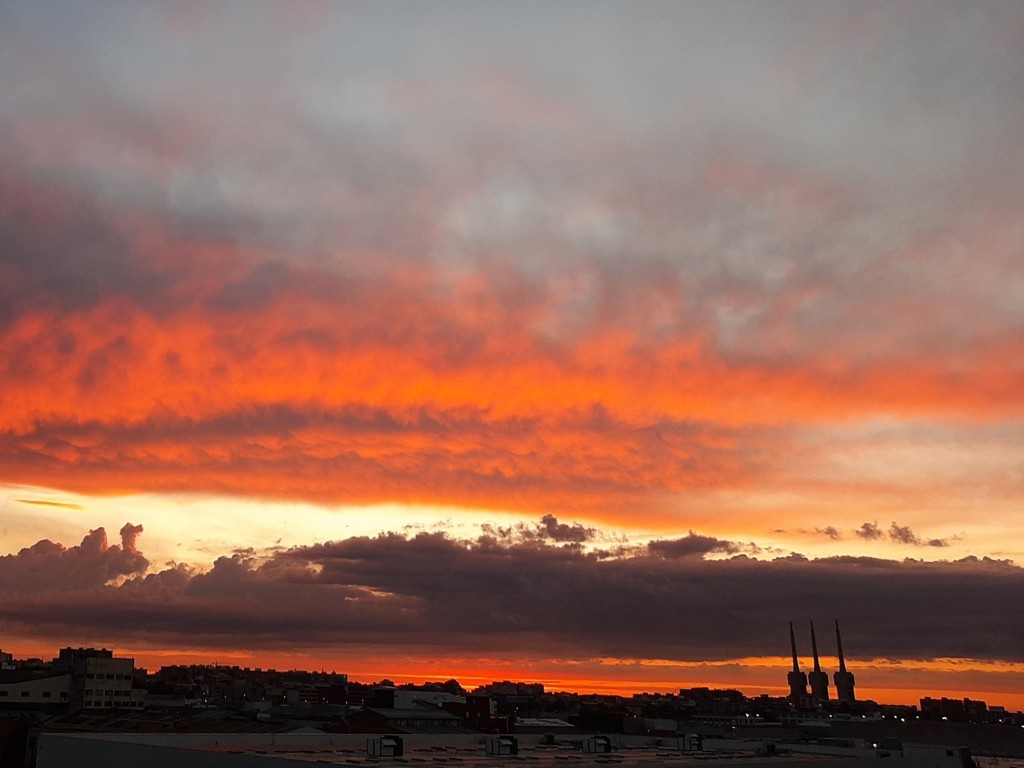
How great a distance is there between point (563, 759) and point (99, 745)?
28.5m

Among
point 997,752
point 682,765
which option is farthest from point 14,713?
point 997,752

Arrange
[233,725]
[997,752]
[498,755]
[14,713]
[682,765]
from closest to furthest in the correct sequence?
[682,765] → [498,755] → [233,725] → [997,752] → [14,713]

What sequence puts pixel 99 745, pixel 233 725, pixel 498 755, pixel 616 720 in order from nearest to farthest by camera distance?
pixel 99 745, pixel 498 755, pixel 233 725, pixel 616 720

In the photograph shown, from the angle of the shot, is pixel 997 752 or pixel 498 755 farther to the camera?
pixel 997 752

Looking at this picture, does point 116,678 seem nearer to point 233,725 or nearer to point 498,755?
point 233,725

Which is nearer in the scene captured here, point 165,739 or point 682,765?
point 682,765

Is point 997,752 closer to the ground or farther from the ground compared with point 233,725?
closer to the ground

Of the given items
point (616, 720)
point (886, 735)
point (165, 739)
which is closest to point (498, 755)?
point (165, 739)

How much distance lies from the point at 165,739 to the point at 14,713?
347 feet

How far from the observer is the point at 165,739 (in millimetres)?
60281

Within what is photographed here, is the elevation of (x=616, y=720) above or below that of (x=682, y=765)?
below

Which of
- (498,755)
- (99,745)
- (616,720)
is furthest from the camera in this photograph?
(616,720)

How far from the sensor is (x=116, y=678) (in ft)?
560

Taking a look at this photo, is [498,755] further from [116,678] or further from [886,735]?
[116,678]
